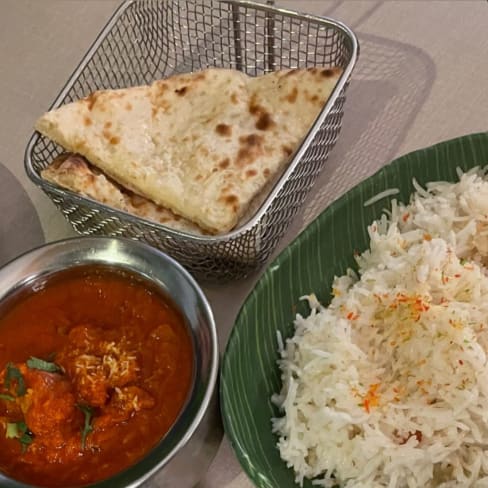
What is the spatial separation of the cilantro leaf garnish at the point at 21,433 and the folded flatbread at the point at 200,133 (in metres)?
0.48

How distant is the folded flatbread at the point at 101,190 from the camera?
135cm

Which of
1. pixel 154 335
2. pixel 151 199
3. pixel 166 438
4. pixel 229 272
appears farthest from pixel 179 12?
pixel 166 438

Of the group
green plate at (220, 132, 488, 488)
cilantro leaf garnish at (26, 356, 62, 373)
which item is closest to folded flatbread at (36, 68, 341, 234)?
green plate at (220, 132, 488, 488)

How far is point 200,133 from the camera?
1.46 metres

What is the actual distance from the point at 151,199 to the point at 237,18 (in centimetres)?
57

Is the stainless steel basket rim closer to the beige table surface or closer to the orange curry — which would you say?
the orange curry

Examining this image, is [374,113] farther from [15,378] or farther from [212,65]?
[15,378]

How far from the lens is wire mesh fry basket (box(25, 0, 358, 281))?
50.6 inches

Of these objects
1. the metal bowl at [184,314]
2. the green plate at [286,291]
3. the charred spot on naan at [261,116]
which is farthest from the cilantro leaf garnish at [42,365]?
the charred spot on naan at [261,116]

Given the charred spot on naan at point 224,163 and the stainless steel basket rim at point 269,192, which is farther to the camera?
the charred spot on naan at point 224,163

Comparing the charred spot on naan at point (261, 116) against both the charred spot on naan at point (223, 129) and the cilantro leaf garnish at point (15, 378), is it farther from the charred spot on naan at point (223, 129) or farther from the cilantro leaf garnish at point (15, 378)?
the cilantro leaf garnish at point (15, 378)

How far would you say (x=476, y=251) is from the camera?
1281 millimetres

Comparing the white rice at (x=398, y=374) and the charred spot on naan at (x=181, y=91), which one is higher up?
the charred spot on naan at (x=181, y=91)

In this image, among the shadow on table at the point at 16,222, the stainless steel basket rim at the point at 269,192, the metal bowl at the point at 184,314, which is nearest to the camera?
the metal bowl at the point at 184,314
